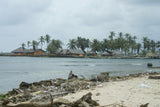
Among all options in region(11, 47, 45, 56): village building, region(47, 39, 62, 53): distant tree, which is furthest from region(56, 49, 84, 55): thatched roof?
region(11, 47, 45, 56): village building

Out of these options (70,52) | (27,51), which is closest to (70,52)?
(70,52)

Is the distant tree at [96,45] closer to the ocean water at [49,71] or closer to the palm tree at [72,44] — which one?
the palm tree at [72,44]

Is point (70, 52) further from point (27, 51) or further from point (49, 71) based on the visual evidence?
point (49, 71)

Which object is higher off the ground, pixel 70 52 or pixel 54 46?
pixel 54 46

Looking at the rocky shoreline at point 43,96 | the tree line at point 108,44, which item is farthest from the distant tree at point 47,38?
the rocky shoreline at point 43,96

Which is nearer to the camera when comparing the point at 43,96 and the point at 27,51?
the point at 43,96

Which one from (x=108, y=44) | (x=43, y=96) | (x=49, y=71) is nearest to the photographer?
(x=43, y=96)

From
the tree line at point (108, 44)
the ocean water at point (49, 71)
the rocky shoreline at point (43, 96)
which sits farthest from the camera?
the tree line at point (108, 44)

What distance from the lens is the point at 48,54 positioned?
125188 mm

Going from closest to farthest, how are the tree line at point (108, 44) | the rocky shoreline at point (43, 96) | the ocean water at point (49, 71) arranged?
1. the rocky shoreline at point (43, 96)
2. the ocean water at point (49, 71)
3. the tree line at point (108, 44)

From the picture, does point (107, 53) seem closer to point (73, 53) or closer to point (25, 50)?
point (73, 53)

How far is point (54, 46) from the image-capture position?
119312 millimetres

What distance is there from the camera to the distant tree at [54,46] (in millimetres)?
117438

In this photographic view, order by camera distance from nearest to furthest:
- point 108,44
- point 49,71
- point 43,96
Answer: point 43,96
point 49,71
point 108,44
